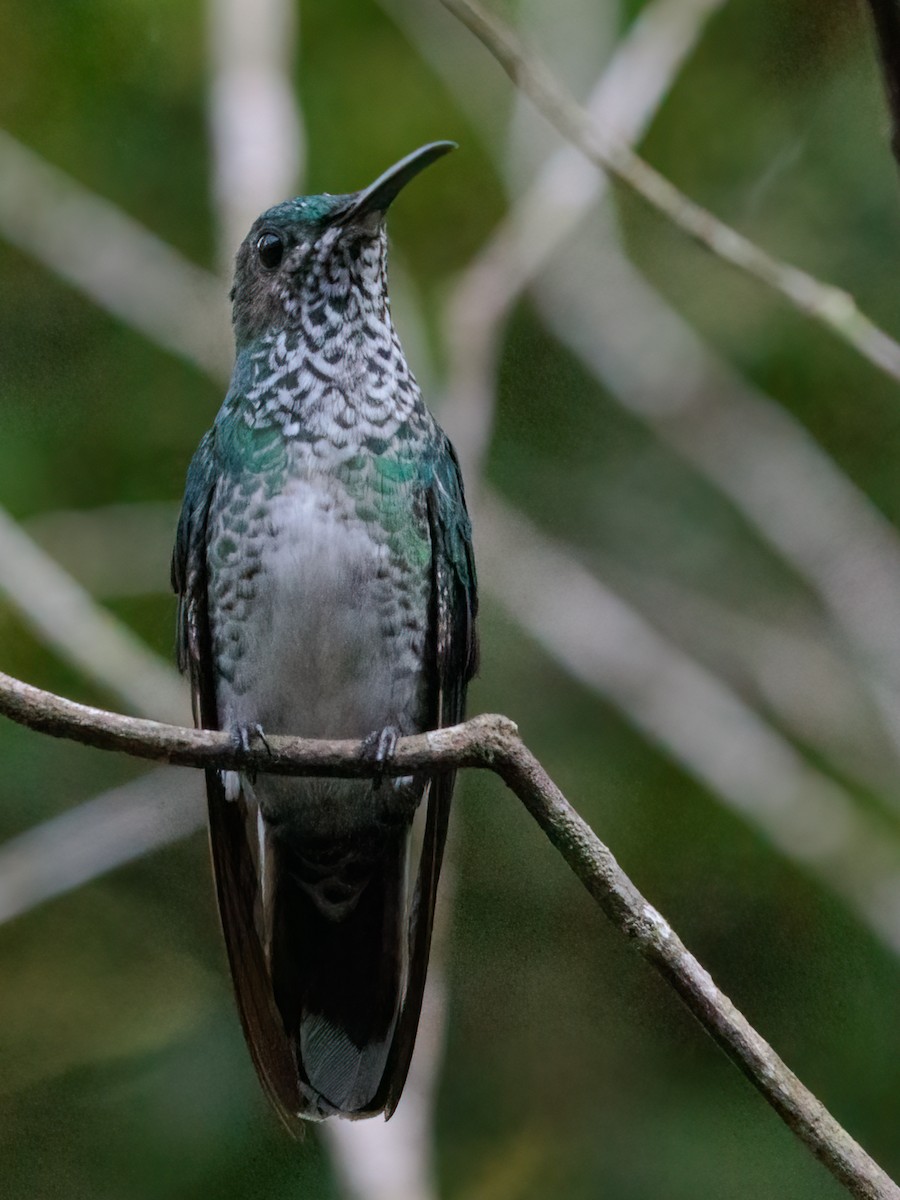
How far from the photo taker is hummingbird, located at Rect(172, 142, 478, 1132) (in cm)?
321

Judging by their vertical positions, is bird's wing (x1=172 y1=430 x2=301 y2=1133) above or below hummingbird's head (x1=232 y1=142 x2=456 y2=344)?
below

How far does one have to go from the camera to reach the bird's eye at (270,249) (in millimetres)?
3586

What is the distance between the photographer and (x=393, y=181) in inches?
122

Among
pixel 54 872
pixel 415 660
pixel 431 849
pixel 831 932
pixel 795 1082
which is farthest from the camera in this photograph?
pixel 831 932

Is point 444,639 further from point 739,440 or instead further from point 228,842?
point 739,440

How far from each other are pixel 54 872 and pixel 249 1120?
996mm

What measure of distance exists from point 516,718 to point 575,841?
3.61 meters

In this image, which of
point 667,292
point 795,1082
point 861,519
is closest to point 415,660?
point 795,1082

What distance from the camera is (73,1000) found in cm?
547

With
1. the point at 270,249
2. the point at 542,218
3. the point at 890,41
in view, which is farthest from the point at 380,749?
the point at 542,218

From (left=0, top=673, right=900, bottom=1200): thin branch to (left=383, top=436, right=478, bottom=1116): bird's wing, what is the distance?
2.24ft

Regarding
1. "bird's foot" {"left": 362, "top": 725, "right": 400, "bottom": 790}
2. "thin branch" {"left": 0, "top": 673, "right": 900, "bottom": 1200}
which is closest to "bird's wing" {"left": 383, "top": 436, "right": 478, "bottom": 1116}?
"bird's foot" {"left": 362, "top": 725, "right": 400, "bottom": 790}

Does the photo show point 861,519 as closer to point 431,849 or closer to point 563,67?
point 563,67

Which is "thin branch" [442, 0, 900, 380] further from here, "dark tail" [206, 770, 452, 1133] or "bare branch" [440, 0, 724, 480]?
"bare branch" [440, 0, 724, 480]
